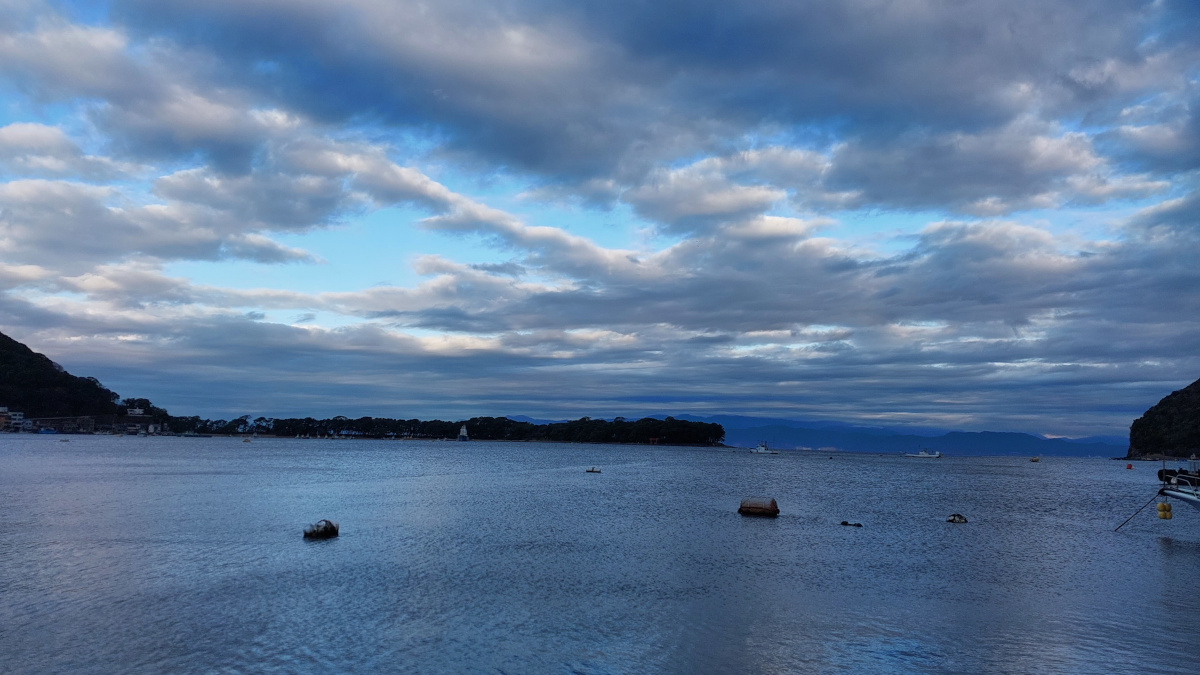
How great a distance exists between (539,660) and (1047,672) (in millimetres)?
12500

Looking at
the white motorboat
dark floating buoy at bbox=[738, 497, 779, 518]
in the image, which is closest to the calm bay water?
dark floating buoy at bbox=[738, 497, 779, 518]

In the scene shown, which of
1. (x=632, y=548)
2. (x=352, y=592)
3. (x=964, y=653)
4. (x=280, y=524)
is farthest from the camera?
(x=280, y=524)

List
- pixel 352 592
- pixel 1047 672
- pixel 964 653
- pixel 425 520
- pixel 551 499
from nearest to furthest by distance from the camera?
pixel 1047 672 → pixel 964 653 → pixel 352 592 → pixel 425 520 → pixel 551 499

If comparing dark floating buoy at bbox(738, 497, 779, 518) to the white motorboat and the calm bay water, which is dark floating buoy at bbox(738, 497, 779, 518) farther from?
the white motorboat

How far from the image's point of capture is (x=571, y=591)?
2727 centimetres

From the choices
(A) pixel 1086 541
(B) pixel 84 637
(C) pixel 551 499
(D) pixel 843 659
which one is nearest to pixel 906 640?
(D) pixel 843 659

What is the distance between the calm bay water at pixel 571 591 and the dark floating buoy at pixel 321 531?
534 millimetres

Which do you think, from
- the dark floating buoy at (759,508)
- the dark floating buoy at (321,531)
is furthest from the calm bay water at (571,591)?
the dark floating buoy at (759,508)

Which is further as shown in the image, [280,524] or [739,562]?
[280,524]

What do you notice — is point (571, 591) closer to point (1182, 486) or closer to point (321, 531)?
point (321, 531)

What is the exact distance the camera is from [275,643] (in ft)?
64.4

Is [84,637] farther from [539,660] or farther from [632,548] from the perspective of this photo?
[632,548]

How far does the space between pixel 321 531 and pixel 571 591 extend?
1756cm

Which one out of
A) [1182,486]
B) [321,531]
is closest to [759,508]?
[321,531]
